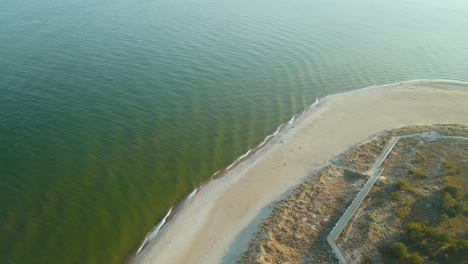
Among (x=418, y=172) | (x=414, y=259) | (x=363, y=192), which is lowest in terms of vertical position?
(x=363, y=192)

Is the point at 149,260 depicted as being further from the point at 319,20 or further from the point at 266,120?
the point at 319,20

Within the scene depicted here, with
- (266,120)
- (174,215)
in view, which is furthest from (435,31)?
(174,215)

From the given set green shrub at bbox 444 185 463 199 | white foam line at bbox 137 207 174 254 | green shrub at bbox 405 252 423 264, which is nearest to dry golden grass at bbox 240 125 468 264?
green shrub at bbox 444 185 463 199

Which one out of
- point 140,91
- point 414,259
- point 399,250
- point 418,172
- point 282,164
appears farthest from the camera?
point 140,91

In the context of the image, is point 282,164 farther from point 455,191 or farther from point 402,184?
point 455,191

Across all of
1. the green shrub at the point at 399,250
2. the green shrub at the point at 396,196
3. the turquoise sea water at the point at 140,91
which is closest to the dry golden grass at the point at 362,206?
the green shrub at the point at 396,196

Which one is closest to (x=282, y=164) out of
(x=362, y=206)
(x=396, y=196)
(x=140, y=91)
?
(x=362, y=206)
